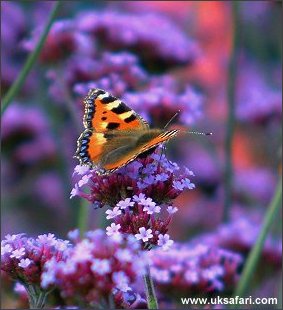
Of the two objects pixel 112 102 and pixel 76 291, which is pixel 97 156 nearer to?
pixel 112 102

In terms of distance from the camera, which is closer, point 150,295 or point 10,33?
point 150,295

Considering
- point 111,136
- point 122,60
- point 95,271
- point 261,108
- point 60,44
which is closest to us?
point 95,271

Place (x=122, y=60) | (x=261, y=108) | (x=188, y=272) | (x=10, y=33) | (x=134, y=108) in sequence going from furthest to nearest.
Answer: (x=10, y=33) → (x=261, y=108) → (x=122, y=60) → (x=134, y=108) → (x=188, y=272)

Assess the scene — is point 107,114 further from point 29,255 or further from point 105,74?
point 105,74

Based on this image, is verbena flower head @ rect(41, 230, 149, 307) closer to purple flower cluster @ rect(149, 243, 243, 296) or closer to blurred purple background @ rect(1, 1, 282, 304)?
purple flower cluster @ rect(149, 243, 243, 296)

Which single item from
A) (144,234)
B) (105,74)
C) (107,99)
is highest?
(105,74)

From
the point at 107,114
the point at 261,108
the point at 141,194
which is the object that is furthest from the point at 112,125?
the point at 261,108

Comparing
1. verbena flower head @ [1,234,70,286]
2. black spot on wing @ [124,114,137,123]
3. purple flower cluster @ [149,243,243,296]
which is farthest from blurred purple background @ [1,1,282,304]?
verbena flower head @ [1,234,70,286]
